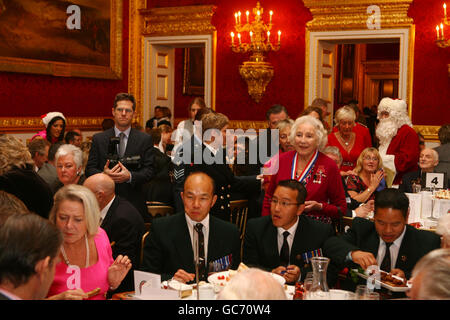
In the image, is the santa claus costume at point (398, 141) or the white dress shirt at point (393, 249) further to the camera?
the santa claus costume at point (398, 141)

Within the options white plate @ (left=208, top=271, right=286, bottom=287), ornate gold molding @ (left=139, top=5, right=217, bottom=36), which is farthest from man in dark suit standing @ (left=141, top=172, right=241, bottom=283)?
ornate gold molding @ (left=139, top=5, right=217, bottom=36)

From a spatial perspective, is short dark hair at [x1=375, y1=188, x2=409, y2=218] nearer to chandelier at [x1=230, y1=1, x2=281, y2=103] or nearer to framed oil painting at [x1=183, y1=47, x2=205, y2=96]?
chandelier at [x1=230, y1=1, x2=281, y2=103]

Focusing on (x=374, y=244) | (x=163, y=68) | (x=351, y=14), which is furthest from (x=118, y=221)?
(x=163, y=68)

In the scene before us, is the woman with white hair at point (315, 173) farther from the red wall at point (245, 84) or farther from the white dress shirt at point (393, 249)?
the red wall at point (245, 84)

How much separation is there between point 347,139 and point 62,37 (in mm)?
5748

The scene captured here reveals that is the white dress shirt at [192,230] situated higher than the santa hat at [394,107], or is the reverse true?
the santa hat at [394,107]

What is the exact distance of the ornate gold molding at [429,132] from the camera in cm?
919

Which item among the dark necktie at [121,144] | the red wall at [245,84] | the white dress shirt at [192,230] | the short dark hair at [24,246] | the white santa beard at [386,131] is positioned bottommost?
the white dress shirt at [192,230]

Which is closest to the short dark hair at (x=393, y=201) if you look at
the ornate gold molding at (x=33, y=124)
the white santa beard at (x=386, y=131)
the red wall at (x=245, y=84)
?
the white santa beard at (x=386, y=131)

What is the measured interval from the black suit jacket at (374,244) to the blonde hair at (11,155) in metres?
2.07

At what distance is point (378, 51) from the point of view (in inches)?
665

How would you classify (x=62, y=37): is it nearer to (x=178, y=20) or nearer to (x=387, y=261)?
(x=178, y=20)

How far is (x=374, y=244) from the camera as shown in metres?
3.47

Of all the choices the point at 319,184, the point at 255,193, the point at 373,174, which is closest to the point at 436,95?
the point at 373,174
